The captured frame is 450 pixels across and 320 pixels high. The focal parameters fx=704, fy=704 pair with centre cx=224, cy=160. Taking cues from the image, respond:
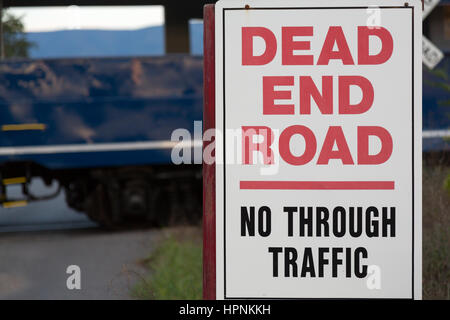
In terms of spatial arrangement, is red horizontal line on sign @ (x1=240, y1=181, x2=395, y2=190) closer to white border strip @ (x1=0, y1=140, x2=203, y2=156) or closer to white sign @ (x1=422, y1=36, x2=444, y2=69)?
white sign @ (x1=422, y1=36, x2=444, y2=69)

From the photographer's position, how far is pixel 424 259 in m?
5.23

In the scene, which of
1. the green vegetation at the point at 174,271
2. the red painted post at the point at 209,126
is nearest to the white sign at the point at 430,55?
the green vegetation at the point at 174,271

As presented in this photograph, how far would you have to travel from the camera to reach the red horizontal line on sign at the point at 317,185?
2.27 metres

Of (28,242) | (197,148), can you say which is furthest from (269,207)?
(28,242)

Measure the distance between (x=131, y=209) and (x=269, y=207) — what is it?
282 inches

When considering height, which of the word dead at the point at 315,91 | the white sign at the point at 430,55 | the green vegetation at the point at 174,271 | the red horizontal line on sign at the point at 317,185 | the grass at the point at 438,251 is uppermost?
the white sign at the point at 430,55

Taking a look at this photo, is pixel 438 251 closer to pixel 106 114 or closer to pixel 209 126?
pixel 209 126

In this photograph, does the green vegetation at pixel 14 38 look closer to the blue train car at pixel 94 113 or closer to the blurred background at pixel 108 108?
the blurred background at pixel 108 108

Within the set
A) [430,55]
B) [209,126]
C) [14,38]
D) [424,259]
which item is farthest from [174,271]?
[14,38]

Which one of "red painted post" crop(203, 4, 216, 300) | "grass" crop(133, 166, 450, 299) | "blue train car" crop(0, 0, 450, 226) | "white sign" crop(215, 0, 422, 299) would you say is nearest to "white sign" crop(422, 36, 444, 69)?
"grass" crop(133, 166, 450, 299)

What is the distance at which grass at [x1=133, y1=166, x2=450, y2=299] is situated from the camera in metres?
4.89

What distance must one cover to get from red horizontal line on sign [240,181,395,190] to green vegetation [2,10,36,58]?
275 inches

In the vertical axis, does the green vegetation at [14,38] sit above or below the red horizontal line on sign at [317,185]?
above
